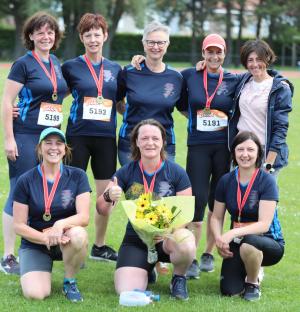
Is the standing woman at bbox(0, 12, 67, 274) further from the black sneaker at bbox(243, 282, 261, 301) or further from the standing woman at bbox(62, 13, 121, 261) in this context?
the black sneaker at bbox(243, 282, 261, 301)

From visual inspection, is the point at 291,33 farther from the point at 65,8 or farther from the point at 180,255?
the point at 180,255

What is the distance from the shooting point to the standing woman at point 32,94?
5930 millimetres

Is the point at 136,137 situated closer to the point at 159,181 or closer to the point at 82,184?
the point at 159,181

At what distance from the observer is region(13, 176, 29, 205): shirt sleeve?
216 inches

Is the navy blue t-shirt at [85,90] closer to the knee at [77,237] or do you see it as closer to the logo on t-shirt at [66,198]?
the logo on t-shirt at [66,198]

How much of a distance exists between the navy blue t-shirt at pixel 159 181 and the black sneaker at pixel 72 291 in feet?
2.61

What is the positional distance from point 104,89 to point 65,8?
37.5 metres

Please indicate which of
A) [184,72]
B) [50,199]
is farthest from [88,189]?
[184,72]

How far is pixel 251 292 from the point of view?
5508 mm

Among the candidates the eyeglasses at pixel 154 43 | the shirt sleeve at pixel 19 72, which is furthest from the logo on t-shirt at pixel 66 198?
the eyeglasses at pixel 154 43

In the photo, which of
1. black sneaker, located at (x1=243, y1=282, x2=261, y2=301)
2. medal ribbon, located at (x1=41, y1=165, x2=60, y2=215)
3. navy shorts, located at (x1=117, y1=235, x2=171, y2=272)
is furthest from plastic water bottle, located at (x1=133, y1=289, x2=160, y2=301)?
medal ribbon, located at (x1=41, y1=165, x2=60, y2=215)

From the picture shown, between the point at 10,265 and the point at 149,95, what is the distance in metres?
1.85

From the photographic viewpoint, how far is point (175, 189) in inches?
223

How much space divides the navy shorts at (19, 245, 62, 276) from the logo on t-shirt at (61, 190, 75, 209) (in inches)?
12.9
